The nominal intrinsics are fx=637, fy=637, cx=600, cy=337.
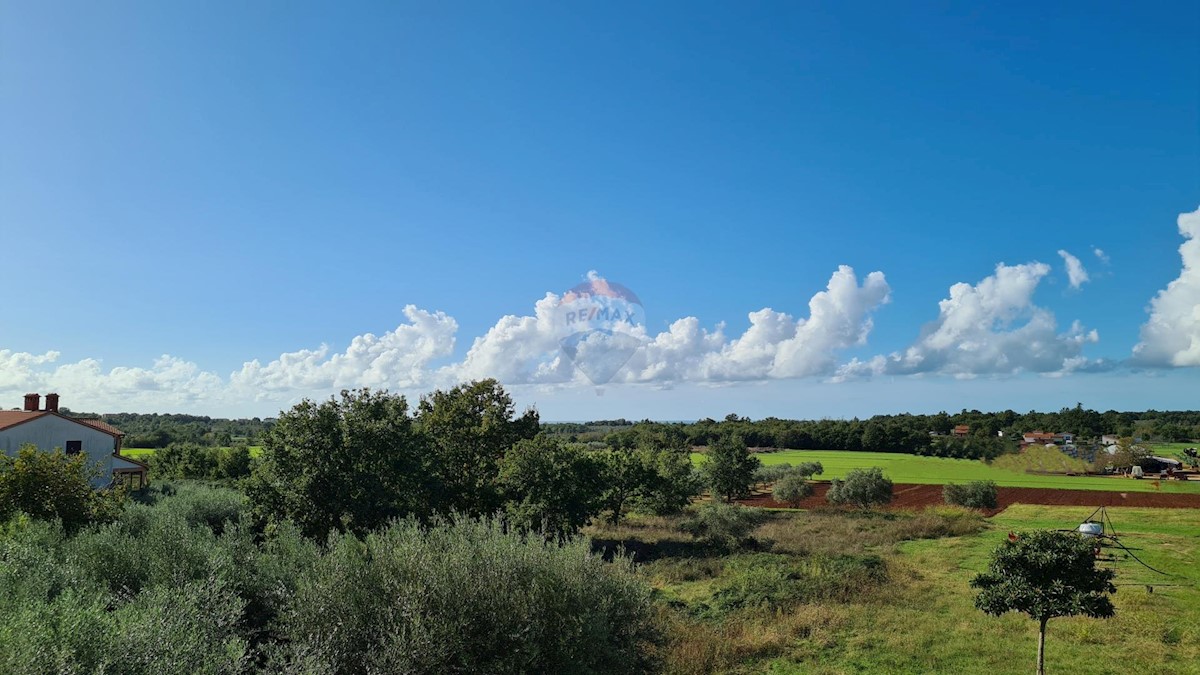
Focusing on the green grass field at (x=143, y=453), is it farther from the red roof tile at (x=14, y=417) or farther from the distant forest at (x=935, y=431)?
the distant forest at (x=935, y=431)

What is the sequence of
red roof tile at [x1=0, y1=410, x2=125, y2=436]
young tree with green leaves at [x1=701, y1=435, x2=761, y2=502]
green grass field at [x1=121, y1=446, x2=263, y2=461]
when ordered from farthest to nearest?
green grass field at [x1=121, y1=446, x2=263, y2=461], young tree with green leaves at [x1=701, y1=435, x2=761, y2=502], red roof tile at [x1=0, y1=410, x2=125, y2=436]

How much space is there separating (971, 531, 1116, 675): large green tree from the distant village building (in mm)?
62362

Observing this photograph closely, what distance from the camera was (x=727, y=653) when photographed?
23.5m

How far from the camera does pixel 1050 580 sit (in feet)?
62.0

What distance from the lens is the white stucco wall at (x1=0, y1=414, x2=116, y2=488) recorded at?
181 feet

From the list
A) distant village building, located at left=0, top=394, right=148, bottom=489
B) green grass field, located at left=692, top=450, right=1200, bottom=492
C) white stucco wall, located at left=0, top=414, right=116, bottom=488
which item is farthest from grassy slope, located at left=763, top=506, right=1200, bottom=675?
white stucco wall, located at left=0, top=414, right=116, bottom=488

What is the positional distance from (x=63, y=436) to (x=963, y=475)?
10620cm

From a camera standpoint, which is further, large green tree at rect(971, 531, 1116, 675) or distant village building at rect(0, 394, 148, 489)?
distant village building at rect(0, 394, 148, 489)

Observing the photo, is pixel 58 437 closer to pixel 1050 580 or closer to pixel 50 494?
pixel 50 494

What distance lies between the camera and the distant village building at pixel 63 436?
2189 inches

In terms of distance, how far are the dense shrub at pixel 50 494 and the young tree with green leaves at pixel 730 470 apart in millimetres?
64978

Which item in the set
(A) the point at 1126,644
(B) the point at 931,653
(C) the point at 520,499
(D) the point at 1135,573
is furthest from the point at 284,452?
(D) the point at 1135,573

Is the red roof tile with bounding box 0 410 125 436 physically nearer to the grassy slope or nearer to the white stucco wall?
the white stucco wall

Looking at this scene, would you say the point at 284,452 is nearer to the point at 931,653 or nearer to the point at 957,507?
the point at 931,653
